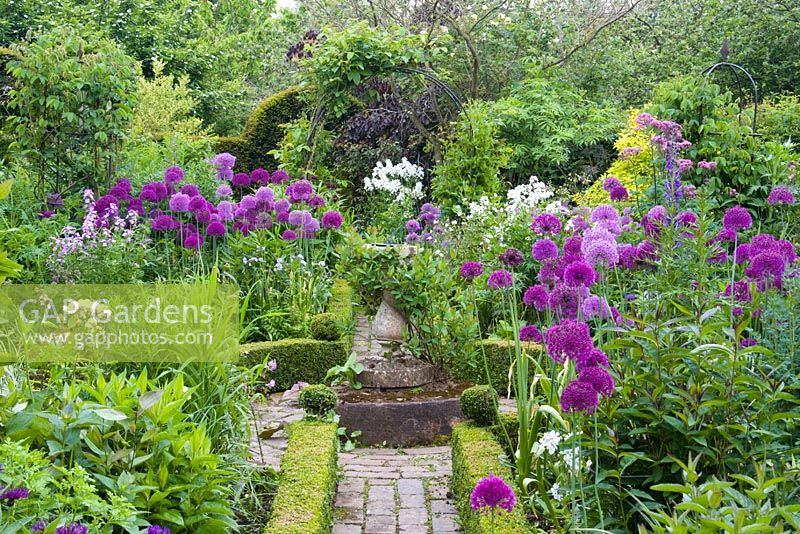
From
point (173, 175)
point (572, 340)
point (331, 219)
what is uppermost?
point (173, 175)

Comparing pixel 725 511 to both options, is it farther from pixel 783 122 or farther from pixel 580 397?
pixel 783 122

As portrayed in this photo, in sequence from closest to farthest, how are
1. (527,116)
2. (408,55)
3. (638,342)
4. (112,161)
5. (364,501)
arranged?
(638,342) → (364,501) → (112,161) → (408,55) → (527,116)

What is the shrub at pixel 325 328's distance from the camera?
5.76m

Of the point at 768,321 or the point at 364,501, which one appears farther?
the point at 364,501

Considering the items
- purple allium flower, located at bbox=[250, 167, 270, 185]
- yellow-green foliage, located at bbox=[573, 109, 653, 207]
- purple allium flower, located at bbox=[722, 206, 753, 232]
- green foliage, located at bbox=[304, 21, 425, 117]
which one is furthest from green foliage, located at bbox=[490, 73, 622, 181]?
purple allium flower, located at bbox=[722, 206, 753, 232]

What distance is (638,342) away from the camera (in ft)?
8.73

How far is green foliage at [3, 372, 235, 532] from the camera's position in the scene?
2439 mm

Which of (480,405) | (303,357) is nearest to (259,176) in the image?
(303,357)

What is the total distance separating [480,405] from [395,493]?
66cm

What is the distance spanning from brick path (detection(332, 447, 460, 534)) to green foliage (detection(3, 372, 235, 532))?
42.8 inches

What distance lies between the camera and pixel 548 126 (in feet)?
36.7

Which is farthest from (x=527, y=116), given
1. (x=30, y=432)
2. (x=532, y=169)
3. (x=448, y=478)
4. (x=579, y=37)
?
(x=30, y=432)

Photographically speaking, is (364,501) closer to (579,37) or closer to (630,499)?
(630,499)

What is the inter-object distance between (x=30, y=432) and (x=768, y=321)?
2.75 meters
